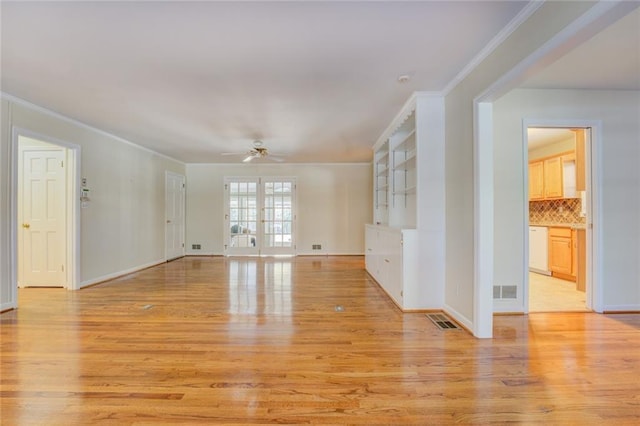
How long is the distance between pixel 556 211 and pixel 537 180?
0.66m

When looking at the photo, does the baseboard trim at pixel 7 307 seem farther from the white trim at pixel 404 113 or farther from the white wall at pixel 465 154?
the white trim at pixel 404 113

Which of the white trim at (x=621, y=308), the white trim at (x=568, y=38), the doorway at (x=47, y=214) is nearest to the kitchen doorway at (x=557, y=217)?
the white trim at (x=621, y=308)

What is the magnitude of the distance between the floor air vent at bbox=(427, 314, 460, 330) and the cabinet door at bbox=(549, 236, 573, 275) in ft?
10.3

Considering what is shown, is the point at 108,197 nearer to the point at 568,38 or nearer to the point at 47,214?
the point at 47,214

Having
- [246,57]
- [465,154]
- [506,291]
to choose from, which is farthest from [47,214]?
[506,291]

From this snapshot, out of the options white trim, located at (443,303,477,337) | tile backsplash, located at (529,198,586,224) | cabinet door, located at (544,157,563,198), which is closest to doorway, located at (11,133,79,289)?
white trim, located at (443,303,477,337)

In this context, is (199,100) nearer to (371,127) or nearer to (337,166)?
(371,127)

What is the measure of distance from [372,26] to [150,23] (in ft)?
5.10

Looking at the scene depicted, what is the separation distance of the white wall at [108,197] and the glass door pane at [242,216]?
1.65m

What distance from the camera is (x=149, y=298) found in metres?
3.89

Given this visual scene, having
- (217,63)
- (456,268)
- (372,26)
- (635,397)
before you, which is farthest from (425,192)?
(217,63)

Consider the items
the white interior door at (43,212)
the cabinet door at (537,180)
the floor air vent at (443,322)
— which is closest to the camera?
the floor air vent at (443,322)

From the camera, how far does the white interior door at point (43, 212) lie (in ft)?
14.3

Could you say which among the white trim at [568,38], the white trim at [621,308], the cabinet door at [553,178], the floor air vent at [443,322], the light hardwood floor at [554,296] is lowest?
the light hardwood floor at [554,296]
